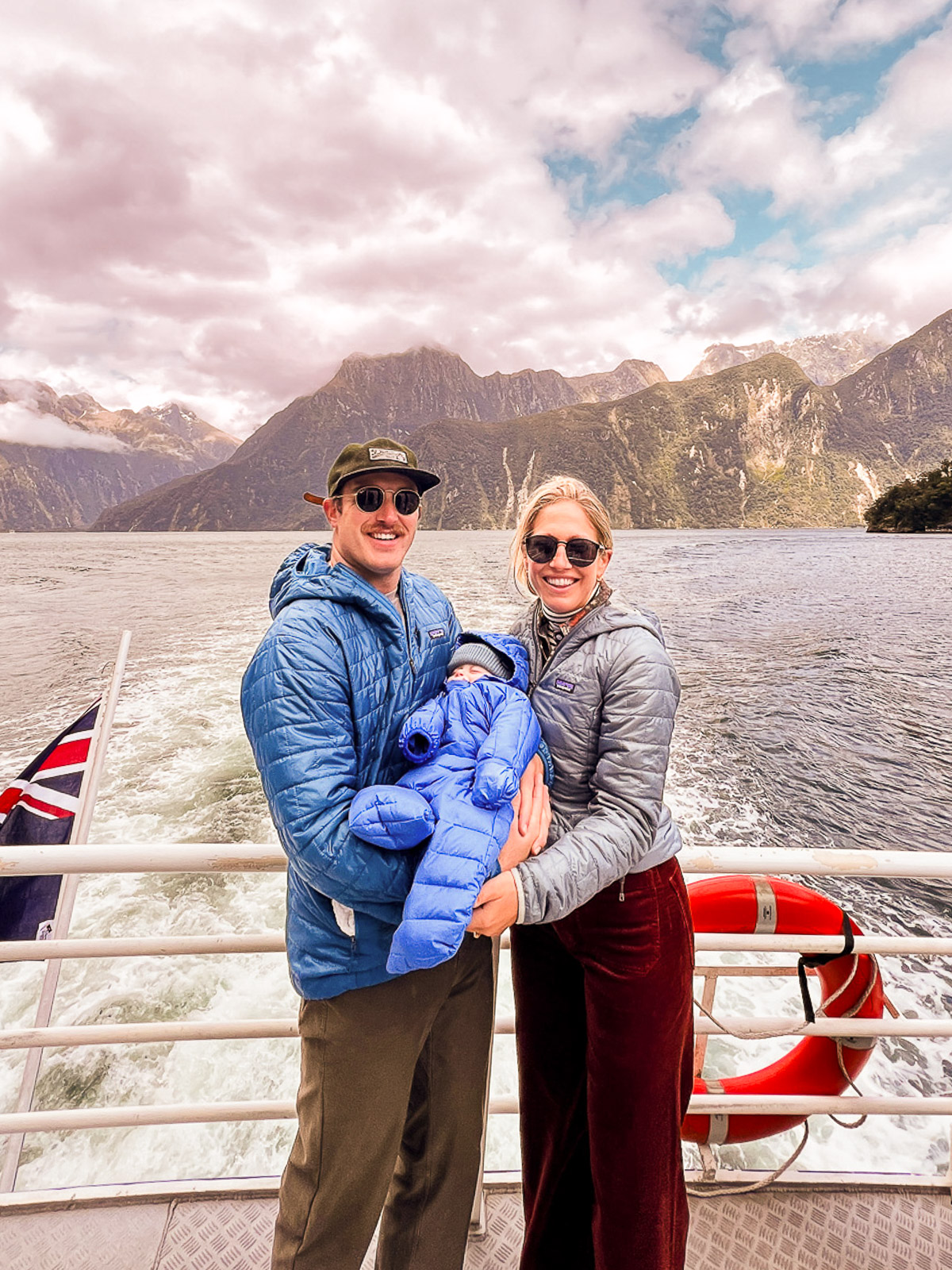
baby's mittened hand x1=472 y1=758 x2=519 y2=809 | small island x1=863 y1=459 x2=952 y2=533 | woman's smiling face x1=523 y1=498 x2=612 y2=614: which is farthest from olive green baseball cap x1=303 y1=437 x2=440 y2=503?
small island x1=863 y1=459 x2=952 y2=533

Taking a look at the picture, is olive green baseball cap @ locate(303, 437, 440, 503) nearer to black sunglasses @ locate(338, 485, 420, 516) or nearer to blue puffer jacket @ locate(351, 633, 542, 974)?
black sunglasses @ locate(338, 485, 420, 516)

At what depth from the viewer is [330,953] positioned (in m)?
1.35

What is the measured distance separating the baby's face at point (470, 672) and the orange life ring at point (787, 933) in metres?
1.33

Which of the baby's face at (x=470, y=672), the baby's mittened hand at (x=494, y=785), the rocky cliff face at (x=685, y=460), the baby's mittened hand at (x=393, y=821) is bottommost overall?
the baby's mittened hand at (x=393, y=821)

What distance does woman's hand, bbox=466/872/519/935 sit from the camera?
1.22 m

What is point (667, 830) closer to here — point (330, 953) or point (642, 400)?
point (330, 953)

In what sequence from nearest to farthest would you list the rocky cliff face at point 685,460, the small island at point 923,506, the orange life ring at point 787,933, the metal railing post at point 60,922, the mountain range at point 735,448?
the orange life ring at point 787,933
the metal railing post at point 60,922
the small island at point 923,506
the rocky cliff face at point 685,460
the mountain range at point 735,448

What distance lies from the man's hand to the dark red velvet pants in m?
0.29

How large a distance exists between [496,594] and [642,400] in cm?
18574

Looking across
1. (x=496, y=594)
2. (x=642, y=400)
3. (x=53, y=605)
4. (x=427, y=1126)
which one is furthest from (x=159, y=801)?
(x=642, y=400)

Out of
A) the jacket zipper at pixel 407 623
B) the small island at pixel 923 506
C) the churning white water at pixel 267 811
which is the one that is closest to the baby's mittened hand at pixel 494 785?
the jacket zipper at pixel 407 623

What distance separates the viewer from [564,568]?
1.66 metres

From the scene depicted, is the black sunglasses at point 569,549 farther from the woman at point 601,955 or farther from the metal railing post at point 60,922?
the metal railing post at point 60,922

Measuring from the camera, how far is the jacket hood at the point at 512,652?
1.59 metres
